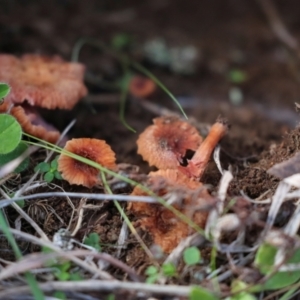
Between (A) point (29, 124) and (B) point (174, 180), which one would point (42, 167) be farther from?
(B) point (174, 180)

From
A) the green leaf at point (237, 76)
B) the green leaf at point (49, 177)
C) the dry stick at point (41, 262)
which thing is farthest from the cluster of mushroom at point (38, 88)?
the green leaf at point (237, 76)

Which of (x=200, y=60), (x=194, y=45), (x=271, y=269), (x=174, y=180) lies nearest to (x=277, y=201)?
(x=271, y=269)

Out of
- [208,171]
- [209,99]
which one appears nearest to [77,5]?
[209,99]

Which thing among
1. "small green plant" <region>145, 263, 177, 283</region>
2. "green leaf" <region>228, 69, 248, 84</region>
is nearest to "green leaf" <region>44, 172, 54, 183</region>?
"small green plant" <region>145, 263, 177, 283</region>

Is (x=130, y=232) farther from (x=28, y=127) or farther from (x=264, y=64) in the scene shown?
(x=264, y=64)

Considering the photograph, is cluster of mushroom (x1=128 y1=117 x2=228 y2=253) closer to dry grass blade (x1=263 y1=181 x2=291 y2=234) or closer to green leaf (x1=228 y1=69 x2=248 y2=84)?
dry grass blade (x1=263 y1=181 x2=291 y2=234)

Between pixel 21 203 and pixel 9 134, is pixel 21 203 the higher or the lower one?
the lower one
